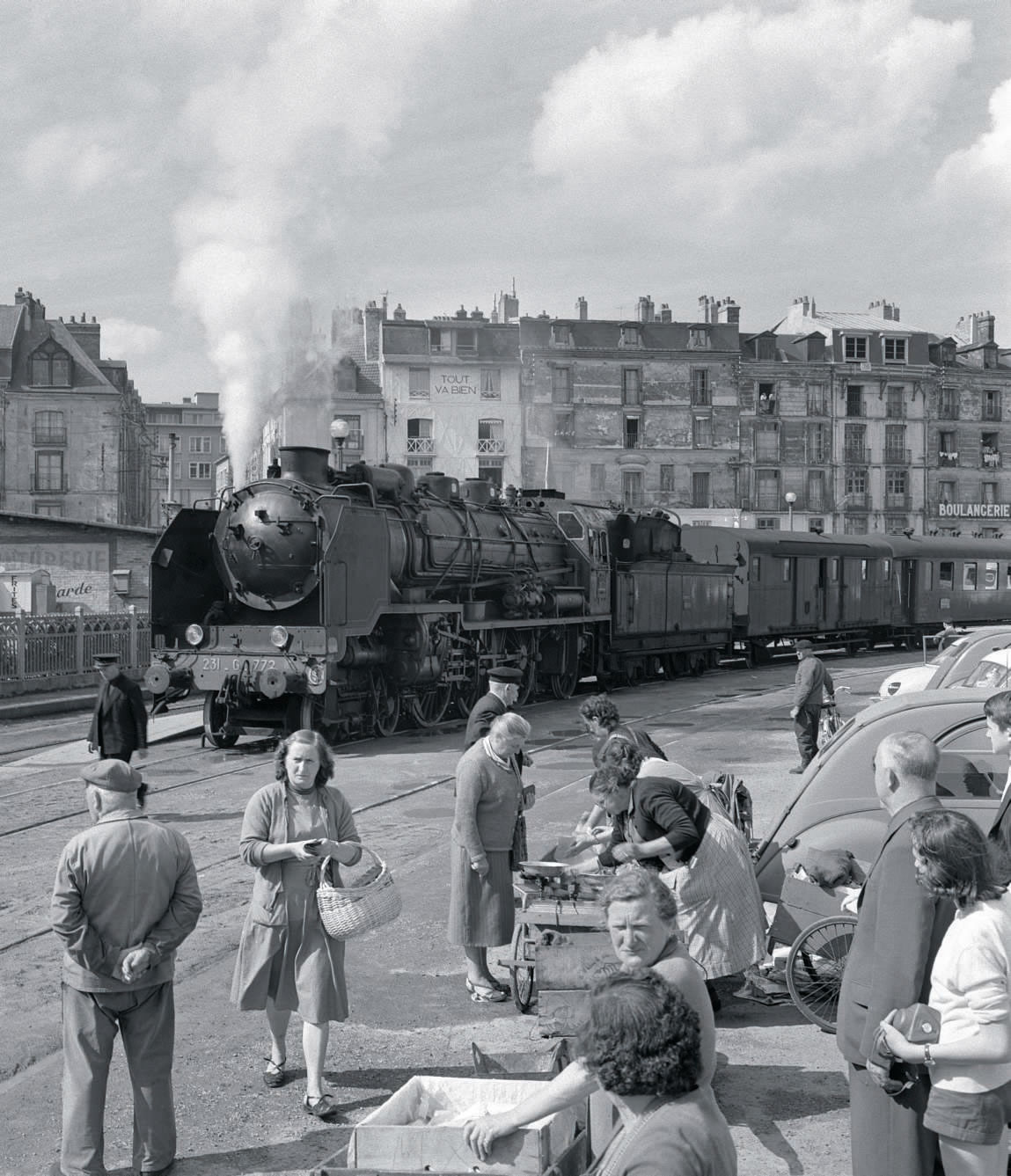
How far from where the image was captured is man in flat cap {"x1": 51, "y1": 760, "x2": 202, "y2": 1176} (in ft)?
15.9

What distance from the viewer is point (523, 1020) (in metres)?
6.70

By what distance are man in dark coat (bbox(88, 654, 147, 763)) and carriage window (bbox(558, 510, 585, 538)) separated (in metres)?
12.5

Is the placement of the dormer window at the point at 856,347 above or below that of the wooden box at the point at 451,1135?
above

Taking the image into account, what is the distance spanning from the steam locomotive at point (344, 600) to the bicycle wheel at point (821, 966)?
32.0 feet

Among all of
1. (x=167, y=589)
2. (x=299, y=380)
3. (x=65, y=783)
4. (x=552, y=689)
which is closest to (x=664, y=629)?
(x=552, y=689)

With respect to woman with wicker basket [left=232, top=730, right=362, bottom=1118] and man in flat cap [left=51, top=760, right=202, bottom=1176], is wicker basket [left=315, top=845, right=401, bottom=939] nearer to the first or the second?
woman with wicker basket [left=232, top=730, right=362, bottom=1118]

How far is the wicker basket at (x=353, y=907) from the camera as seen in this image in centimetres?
562

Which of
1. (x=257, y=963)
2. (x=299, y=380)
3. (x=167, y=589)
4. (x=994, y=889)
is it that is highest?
(x=299, y=380)

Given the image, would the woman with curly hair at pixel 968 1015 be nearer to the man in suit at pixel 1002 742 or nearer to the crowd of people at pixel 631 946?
the crowd of people at pixel 631 946

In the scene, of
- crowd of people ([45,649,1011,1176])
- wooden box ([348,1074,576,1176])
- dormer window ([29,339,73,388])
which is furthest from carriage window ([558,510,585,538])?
dormer window ([29,339,73,388])

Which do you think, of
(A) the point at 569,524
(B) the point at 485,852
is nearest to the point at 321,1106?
(B) the point at 485,852

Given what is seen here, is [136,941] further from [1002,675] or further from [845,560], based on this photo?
[845,560]

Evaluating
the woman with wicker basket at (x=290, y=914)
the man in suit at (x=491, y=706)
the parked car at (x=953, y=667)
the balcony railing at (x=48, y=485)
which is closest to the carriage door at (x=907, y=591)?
the parked car at (x=953, y=667)

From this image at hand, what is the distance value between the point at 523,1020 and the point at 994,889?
3392mm
